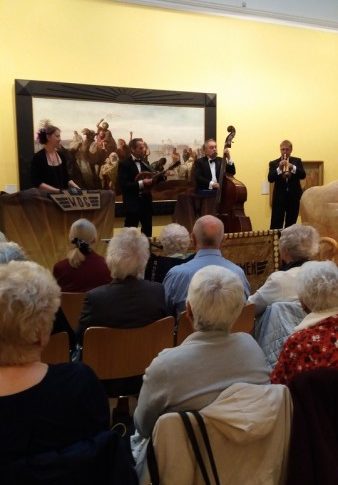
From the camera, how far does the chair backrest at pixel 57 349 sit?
2.16 metres

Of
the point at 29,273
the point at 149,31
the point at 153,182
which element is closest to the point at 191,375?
the point at 29,273

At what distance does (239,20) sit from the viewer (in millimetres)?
7793

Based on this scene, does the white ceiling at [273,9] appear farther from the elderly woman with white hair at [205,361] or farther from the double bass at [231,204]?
the elderly woman with white hair at [205,361]

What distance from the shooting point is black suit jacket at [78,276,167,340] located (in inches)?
96.8

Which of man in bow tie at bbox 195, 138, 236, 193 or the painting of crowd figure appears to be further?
the painting of crowd figure

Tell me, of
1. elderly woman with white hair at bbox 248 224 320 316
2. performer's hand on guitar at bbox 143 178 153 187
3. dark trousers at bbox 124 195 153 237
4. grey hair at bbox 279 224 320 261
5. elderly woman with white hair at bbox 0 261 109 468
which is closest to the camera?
elderly woman with white hair at bbox 0 261 109 468

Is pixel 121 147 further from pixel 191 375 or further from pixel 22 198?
pixel 191 375

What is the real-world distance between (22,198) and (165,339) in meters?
2.86

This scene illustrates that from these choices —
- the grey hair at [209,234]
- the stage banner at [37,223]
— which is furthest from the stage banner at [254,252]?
the grey hair at [209,234]

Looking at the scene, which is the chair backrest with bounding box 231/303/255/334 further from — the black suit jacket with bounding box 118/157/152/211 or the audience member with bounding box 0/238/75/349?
the black suit jacket with bounding box 118/157/152/211

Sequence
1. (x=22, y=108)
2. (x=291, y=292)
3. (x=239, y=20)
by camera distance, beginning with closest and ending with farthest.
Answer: (x=291, y=292), (x=22, y=108), (x=239, y=20)

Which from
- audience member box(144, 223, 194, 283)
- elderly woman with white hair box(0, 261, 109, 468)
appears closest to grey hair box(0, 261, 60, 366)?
elderly woman with white hair box(0, 261, 109, 468)

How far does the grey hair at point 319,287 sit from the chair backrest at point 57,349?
40.1 inches

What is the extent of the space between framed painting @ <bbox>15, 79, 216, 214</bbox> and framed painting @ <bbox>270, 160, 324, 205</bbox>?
6.49ft
